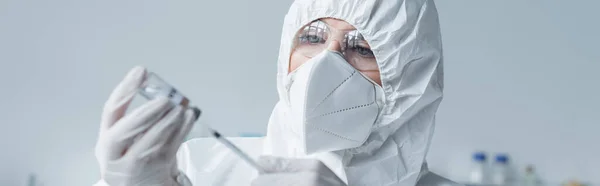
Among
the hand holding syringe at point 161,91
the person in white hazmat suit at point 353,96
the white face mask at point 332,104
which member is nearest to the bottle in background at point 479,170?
the person in white hazmat suit at point 353,96

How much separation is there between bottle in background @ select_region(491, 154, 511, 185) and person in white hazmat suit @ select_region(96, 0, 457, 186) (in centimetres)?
116

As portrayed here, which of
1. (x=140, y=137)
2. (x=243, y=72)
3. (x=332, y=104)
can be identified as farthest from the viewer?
(x=243, y=72)

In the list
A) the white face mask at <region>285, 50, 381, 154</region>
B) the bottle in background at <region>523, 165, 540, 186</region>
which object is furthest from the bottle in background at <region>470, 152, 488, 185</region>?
the white face mask at <region>285, 50, 381, 154</region>

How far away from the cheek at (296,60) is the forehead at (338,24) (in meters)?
0.09

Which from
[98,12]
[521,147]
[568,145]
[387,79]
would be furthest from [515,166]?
[98,12]

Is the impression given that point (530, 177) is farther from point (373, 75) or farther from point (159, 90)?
point (159, 90)

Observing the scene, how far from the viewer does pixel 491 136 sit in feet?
8.07

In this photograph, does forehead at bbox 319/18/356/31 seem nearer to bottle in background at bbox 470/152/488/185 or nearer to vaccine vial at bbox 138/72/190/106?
vaccine vial at bbox 138/72/190/106

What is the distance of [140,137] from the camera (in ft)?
2.78

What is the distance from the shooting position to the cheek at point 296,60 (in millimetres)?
1229

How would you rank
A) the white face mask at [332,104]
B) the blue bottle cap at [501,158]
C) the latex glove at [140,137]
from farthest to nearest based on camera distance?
the blue bottle cap at [501,158] → the white face mask at [332,104] → the latex glove at [140,137]

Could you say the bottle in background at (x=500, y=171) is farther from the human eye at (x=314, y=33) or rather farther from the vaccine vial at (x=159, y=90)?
the vaccine vial at (x=159, y=90)

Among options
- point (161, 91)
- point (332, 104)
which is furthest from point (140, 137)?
point (332, 104)

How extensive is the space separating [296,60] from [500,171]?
1.50 m
